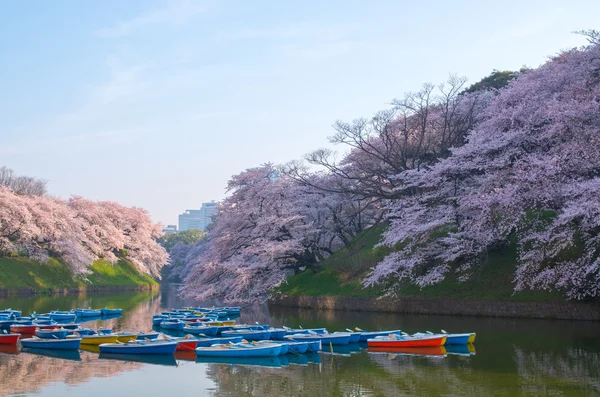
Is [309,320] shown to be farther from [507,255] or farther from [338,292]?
[507,255]

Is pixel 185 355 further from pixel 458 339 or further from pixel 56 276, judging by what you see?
pixel 56 276

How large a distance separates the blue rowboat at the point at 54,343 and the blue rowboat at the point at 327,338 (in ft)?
26.1

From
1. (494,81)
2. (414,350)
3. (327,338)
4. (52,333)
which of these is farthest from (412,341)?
(494,81)

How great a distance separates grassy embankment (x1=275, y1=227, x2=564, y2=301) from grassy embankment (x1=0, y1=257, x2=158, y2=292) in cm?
2823

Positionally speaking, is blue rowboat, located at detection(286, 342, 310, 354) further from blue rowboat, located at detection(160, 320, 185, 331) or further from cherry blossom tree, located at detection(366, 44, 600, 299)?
cherry blossom tree, located at detection(366, 44, 600, 299)

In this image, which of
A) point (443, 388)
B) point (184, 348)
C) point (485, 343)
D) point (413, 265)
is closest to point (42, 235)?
point (413, 265)

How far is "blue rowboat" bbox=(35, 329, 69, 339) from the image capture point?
26.2 m

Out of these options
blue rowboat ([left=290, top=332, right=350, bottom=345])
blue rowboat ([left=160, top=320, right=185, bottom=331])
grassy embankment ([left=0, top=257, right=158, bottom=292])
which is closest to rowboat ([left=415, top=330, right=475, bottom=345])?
blue rowboat ([left=290, top=332, right=350, bottom=345])

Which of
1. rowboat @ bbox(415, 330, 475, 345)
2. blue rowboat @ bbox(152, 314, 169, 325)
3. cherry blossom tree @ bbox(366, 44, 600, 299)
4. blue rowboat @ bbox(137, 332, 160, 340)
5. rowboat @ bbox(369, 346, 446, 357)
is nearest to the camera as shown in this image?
rowboat @ bbox(369, 346, 446, 357)

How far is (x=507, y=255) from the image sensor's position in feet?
121

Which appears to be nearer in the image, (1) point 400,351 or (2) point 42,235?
(1) point 400,351

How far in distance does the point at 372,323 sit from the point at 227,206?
83.6 feet

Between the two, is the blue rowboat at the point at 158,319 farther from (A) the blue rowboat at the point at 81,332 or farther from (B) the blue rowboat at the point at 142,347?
(B) the blue rowboat at the point at 142,347

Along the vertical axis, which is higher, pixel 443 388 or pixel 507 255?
pixel 507 255
